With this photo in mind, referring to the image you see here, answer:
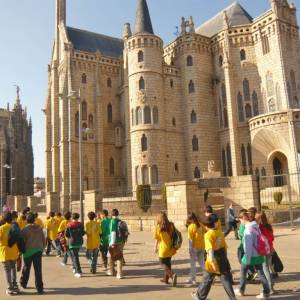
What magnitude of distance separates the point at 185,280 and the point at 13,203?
132 feet

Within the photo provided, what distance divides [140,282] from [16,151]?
203 feet

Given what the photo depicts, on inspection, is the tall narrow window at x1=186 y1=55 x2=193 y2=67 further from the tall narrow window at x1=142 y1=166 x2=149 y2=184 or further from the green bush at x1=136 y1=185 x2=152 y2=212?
the green bush at x1=136 y1=185 x2=152 y2=212

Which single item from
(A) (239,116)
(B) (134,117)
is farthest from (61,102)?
(A) (239,116)

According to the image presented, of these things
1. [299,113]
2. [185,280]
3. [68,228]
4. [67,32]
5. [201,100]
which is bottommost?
[185,280]

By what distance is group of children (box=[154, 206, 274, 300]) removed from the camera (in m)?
6.28

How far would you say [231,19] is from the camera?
41.8 m

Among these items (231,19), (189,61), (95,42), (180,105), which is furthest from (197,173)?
(95,42)

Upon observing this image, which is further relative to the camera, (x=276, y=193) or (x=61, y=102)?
(x=61, y=102)

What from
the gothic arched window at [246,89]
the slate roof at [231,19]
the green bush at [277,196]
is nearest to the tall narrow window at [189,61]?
the slate roof at [231,19]

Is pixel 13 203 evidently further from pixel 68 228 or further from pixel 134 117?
pixel 68 228

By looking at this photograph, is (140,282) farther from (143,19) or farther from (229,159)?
(143,19)

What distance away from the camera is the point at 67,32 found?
150 ft

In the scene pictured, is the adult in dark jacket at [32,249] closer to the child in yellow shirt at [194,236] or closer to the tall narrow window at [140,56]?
the child in yellow shirt at [194,236]

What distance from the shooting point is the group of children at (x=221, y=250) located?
6.28m
